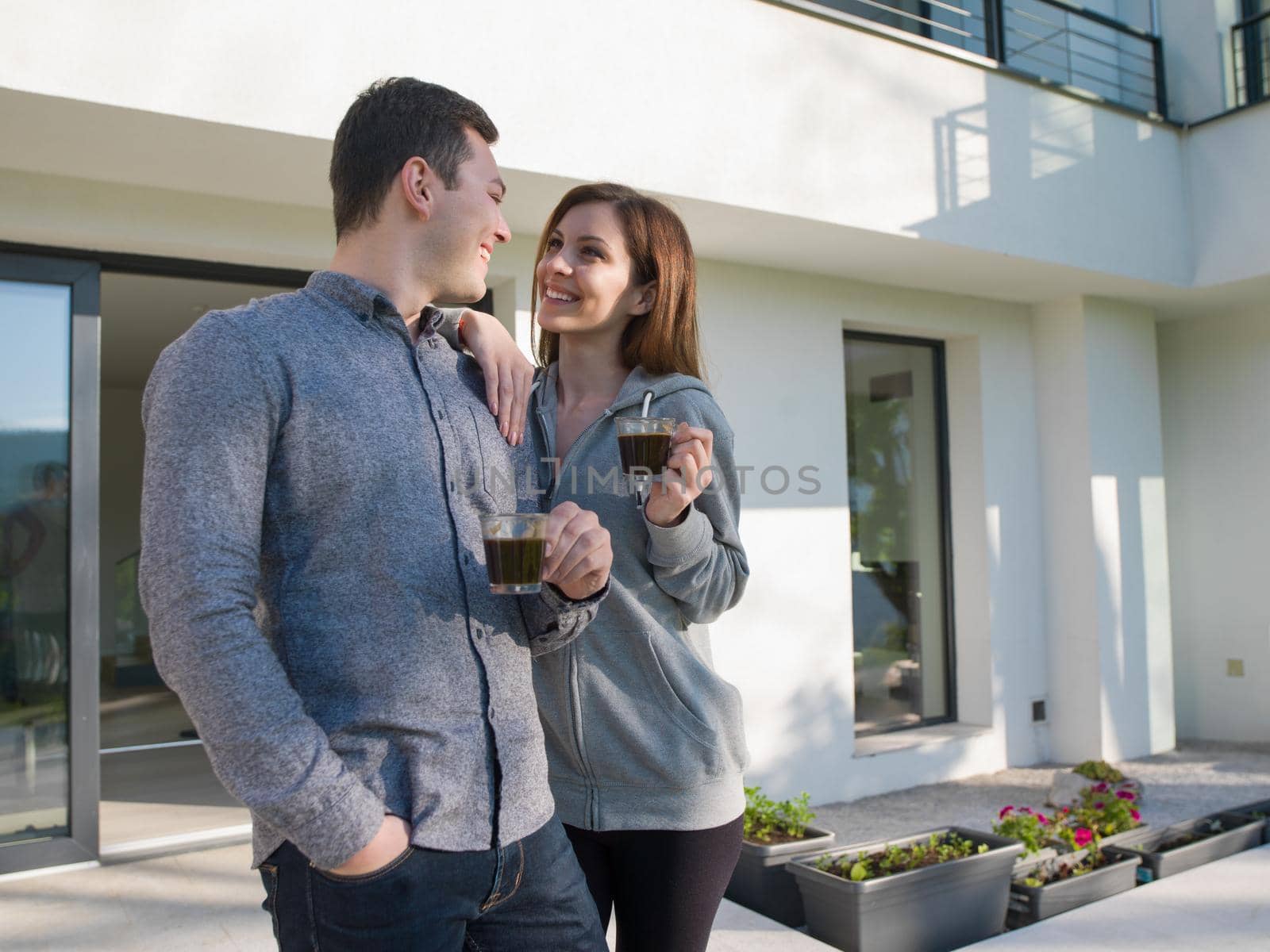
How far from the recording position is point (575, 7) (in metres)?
3.62

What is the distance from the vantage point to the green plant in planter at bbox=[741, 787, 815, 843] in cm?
340

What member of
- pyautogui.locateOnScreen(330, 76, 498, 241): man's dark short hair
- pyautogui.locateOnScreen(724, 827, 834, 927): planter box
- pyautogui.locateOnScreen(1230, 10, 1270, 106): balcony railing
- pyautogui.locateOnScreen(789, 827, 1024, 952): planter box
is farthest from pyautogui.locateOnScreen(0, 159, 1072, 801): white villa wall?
pyautogui.locateOnScreen(330, 76, 498, 241): man's dark short hair

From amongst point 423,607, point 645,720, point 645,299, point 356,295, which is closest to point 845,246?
point 645,299

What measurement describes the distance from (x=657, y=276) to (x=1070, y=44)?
217 inches

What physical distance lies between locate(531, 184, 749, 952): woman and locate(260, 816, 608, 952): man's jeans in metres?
0.32

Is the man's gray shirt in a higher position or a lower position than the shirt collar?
lower

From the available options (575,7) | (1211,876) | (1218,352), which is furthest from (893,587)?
(575,7)

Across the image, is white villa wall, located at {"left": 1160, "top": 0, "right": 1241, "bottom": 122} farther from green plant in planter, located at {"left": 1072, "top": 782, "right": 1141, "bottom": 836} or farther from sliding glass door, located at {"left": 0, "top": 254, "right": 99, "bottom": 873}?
sliding glass door, located at {"left": 0, "top": 254, "right": 99, "bottom": 873}

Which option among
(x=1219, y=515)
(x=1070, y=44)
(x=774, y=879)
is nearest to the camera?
(x=774, y=879)

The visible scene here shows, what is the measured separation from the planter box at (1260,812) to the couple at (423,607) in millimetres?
3308

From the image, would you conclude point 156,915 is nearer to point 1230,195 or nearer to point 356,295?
point 356,295

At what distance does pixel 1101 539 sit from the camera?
5.74 metres

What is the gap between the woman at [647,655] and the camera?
5.03 feet

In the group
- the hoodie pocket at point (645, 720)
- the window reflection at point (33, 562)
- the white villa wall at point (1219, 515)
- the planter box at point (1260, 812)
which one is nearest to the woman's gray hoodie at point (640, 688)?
the hoodie pocket at point (645, 720)
